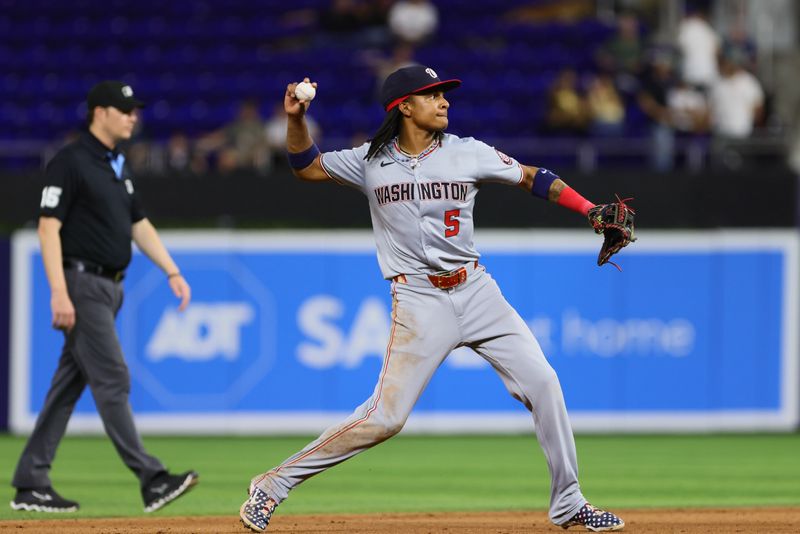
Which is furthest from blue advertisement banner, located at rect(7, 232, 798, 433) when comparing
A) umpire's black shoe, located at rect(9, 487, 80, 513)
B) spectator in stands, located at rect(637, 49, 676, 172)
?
umpire's black shoe, located at rect(9, 487, 80, 513)

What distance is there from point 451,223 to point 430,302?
33 cm

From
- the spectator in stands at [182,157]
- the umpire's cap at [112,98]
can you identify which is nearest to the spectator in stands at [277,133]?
the spectator in stands at [182,157]

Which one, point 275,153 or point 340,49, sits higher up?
point 340,49

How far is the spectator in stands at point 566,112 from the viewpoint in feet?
45.9

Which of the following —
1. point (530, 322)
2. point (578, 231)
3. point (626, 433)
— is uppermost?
point (578, 231)

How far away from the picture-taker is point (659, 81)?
1424cm

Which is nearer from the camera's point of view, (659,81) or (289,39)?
(659,81)

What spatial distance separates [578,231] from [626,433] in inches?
71.2

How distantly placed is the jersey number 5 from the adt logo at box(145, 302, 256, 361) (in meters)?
Result: 6.15

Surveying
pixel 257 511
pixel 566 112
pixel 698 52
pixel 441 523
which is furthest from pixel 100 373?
pixel 698 52

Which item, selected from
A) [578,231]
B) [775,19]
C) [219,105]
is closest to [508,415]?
[578,231]

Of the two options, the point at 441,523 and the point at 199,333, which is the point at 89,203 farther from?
the point at 199,333

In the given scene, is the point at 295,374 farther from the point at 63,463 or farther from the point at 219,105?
the point at 219,105

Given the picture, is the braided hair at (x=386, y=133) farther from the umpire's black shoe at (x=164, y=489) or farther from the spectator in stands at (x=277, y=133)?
the spectator in stands at (x=277, y=133)
